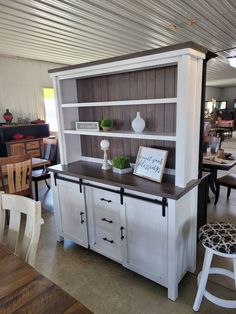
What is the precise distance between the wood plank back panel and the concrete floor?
1.08m

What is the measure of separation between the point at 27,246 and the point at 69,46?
4379 millimetres

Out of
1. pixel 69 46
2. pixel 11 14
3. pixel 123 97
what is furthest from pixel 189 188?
pixel 69 46

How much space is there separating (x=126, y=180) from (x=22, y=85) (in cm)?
490

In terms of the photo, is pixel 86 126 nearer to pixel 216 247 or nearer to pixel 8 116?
pixel 216 247

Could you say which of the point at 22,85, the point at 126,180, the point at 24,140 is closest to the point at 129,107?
the point at 126,180

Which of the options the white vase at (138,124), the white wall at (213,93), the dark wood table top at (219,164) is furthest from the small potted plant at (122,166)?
the white wall at (213,93)

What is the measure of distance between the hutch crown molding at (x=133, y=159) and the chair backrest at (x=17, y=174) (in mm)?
814

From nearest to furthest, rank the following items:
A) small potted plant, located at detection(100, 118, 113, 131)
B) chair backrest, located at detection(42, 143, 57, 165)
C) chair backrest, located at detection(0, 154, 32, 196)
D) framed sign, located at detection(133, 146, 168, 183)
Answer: framed sign, located at detection(133, 146, 168, 183)
small potted plant, located at detection(100, 118, 113, 131)
chair backrest, located at detection(0, 154, 32, 196)
chair backrest, located at detection(42, 143, 57, 165)

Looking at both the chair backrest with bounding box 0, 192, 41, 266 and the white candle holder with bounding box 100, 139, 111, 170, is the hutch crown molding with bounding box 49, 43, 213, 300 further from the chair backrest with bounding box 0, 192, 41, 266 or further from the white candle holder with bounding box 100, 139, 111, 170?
the chair backrest with bounding box 0, 192, 41, 266

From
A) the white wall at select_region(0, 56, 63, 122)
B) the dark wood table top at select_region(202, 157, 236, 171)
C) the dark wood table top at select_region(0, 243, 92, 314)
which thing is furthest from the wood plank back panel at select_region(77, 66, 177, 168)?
the white wall at select_region(0, 56, 63, 122)

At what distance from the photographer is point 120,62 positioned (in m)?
1.94

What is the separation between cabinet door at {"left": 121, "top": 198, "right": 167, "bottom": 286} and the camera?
183cm

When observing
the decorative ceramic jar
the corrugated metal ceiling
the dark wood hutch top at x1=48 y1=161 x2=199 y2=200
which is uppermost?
the corrugated metal ceiling

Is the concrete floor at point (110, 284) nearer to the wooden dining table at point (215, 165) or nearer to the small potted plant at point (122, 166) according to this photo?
the small potted plant at point (122, 166)
